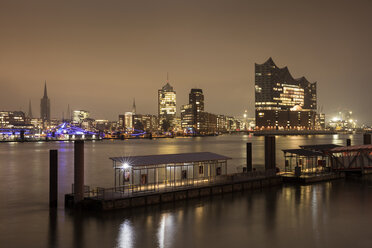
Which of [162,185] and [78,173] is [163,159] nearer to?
[162,185]

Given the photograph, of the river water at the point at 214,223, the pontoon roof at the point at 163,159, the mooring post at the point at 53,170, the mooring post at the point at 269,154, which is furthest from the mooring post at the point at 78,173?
the mooring post at the point at 269,154

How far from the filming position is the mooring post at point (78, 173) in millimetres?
25016

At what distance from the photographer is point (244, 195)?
31.9 m

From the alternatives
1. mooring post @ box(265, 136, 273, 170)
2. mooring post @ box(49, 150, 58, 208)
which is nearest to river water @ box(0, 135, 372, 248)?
mooring post @ box(49, 150, 58, 208)

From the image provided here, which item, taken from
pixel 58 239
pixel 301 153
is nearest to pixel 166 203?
pixel 58 239

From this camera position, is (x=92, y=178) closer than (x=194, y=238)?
No

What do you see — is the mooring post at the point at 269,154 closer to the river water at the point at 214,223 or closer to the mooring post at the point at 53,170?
the river water at the point at 214,223

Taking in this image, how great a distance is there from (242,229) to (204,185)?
28.2 feet

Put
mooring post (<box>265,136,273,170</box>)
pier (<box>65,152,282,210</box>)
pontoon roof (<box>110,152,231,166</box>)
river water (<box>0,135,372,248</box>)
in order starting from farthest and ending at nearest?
mooring post (<box>265,136,273,170</box>)
pontoon roof (<box>110,152,231,166</box>)
pier (<box>65,152,282,210</box>)
river water (<box>0,135,372,248</box>)

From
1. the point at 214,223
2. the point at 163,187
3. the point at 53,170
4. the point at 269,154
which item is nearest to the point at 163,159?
the point at 163,187

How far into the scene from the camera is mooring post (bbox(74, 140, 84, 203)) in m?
25.0

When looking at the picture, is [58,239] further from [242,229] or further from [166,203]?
[242,229]

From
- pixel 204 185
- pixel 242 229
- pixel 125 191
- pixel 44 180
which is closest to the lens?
pixel 242 229

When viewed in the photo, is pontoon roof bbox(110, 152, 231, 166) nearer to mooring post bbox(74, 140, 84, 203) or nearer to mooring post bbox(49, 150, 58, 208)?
mooring post bbox(74, 140, 84, 203)
